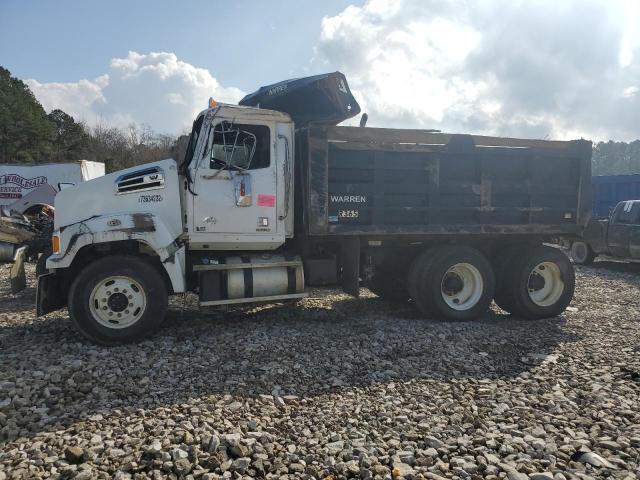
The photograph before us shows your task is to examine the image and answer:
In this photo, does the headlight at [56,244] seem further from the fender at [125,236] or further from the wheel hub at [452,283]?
the wheel hub at [452,283]

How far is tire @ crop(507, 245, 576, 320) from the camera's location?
7.27 meters

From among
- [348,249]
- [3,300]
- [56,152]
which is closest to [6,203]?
[3,300]

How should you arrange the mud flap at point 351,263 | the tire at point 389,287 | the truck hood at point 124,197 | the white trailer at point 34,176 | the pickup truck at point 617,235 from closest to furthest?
the truck hood at point 124,197 < the mud flap at point 351,263 < the tire at point 389,287 < the pickup truck at point 617,235 < the white trailer at point 34,176

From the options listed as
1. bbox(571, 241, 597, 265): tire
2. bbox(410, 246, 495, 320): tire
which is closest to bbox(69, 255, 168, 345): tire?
bbox(410, 246, 495, 320): tire

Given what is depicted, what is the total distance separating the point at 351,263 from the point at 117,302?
3142mm

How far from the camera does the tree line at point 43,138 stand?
3316cm

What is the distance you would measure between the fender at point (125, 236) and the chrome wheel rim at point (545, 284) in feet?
17.4

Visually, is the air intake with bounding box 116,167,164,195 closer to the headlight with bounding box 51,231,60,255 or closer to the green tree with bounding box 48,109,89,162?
the headlight with bounding box 51,231,60,255

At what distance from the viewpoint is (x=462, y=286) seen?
23.6ft

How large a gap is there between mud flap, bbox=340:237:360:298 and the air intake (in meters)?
2.66

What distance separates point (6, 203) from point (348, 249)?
19.9 meters

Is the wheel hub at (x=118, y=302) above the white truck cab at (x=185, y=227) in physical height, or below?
below

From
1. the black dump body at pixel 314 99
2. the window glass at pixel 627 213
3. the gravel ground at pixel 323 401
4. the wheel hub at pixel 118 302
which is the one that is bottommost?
the gravel ground at pixel 323 401

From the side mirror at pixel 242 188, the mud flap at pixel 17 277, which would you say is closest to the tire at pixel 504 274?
the side mirror at pixel 242 188
